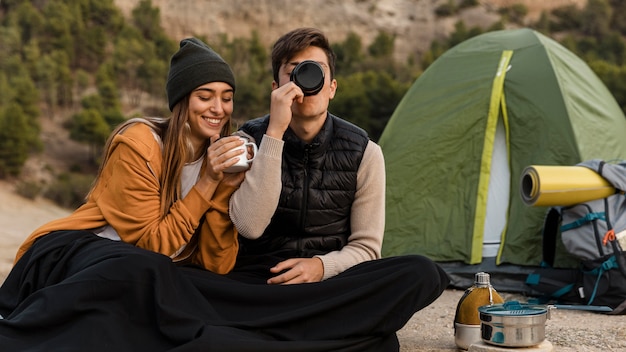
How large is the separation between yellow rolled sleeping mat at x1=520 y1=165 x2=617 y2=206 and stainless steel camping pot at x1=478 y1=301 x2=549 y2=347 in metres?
1.36

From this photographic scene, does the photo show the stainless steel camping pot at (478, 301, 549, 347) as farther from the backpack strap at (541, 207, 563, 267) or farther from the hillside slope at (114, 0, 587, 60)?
the hillside slope at (114, 0, 587, 60)

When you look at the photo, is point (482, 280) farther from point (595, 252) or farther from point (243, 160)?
point (595, 252)

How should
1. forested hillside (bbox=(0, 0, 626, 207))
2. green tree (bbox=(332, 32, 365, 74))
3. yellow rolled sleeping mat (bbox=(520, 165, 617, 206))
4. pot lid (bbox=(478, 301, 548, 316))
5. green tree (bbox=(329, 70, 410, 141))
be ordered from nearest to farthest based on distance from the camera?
pot lid (bbox=(478, 301, 548, 316)) → yellow rolled sleeping mat (bbox=(520, 165, 617, 206)) → forested hillside (bbox=(0, 0, 626, 207)) → green tree (bbox=(329, 70, 410, 141)) → green tree (bbox=(332, 32, 365, 74))

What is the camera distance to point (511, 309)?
2.56m

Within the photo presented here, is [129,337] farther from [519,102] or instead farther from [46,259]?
[519,102]

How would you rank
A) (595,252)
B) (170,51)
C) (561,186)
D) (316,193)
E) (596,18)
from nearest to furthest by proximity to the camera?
(316,193)
(561,186)
(595,252)
(170,51)
(596,18)

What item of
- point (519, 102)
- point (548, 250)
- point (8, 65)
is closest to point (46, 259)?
point (548, 250)

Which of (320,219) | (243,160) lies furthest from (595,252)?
(243,160)

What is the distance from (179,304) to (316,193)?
73 centimetres

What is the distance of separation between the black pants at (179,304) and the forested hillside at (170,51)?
1050 cm

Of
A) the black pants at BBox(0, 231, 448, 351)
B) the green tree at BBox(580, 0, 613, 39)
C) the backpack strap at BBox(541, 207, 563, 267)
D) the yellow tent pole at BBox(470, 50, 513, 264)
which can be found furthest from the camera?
the green tree at BBox(580, 0, 613, 39)

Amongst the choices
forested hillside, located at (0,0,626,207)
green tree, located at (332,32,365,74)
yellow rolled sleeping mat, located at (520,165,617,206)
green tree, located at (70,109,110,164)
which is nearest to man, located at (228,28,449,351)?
yellow rolled sleeping mat, located at (520,165,617,206)

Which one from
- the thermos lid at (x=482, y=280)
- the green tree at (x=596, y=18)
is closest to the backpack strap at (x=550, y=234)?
the thermos lid at (x=482, y=280)

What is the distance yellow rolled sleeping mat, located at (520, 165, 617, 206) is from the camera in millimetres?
3793
